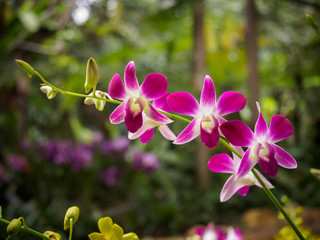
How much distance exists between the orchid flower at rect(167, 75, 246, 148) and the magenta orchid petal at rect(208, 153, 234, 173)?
0.02 m

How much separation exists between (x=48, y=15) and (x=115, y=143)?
0.81m

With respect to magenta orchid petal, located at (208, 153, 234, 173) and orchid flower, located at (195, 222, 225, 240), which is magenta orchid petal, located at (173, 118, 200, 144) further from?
orchid flower, located at (195, 222, 225, 240)

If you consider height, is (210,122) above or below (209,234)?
above

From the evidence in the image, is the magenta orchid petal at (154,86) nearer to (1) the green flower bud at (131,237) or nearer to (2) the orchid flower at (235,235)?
(1) the green flower bud at (131,237)

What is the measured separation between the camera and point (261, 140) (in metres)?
0.24

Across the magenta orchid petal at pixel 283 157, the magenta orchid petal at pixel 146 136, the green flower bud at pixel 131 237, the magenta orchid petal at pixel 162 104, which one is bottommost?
the green flower bud at pixel 131 237

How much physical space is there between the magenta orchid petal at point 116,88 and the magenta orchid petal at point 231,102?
0.26 ft

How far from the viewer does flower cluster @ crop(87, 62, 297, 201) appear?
0.22 m

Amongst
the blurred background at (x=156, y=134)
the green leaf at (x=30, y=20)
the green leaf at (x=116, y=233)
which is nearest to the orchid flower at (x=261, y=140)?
the green leaf at (x=116, y=233)

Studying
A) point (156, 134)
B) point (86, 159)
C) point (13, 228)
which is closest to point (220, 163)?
point (13, 228)

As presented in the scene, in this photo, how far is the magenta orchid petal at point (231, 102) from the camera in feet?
0.73

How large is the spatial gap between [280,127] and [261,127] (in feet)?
0.05

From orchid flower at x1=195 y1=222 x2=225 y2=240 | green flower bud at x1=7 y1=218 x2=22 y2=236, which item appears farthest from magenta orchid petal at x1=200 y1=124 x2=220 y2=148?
orchid flower at x1=195 y1=222 x2=225 y2=240

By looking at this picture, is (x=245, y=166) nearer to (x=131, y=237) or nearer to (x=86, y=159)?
(x=131, y=237)
